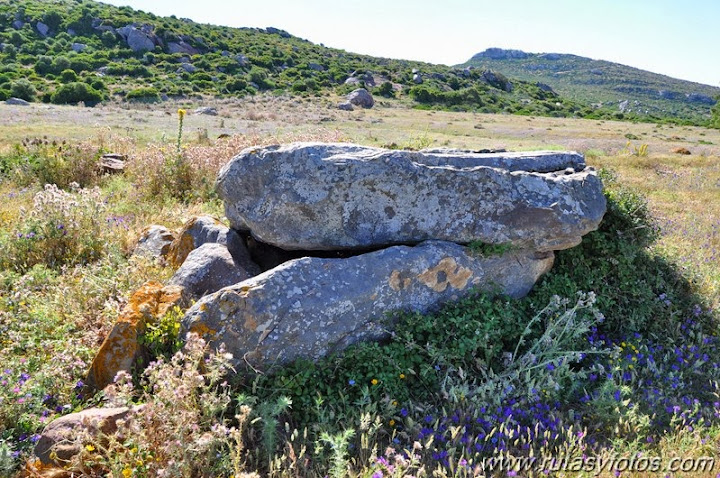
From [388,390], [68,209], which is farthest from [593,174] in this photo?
[68,209]

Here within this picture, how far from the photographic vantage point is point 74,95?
37.7m

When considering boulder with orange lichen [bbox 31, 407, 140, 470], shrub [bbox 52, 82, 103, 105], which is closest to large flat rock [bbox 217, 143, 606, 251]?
boulder with orange lichen [bbox 31, 407, 140, 470]

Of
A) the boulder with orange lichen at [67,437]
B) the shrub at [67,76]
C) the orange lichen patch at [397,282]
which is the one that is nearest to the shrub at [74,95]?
the shrub at [67,76]

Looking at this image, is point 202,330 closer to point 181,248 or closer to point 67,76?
point 181,248

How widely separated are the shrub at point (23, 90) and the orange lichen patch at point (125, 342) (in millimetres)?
41273

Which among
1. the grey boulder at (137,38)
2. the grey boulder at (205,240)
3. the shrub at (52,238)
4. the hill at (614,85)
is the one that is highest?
the hill at (614,85)

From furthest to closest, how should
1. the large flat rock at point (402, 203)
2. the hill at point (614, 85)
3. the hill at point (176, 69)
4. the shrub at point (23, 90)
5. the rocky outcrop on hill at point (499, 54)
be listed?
the rocky outcrop on hill at point (499, 54) < the hill at point (614, 85) < the hill at point (176, 69) < the shrub at point (23, 90) < the large flat rock at point (402, 203)

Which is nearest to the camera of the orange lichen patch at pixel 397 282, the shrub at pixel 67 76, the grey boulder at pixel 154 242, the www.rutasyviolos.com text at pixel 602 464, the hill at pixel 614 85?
the www.rutasyviolos.com text at pixel 602 464

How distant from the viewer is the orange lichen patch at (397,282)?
195 inches

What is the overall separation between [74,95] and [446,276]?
41538mm

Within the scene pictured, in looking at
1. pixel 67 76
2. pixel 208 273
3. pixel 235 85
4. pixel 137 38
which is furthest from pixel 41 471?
pixel 137 38

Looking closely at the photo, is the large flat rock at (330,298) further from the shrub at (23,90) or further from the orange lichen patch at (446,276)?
the shrub at (23,90)

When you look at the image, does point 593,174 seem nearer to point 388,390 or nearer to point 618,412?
point 618,412

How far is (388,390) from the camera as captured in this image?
435 cm
